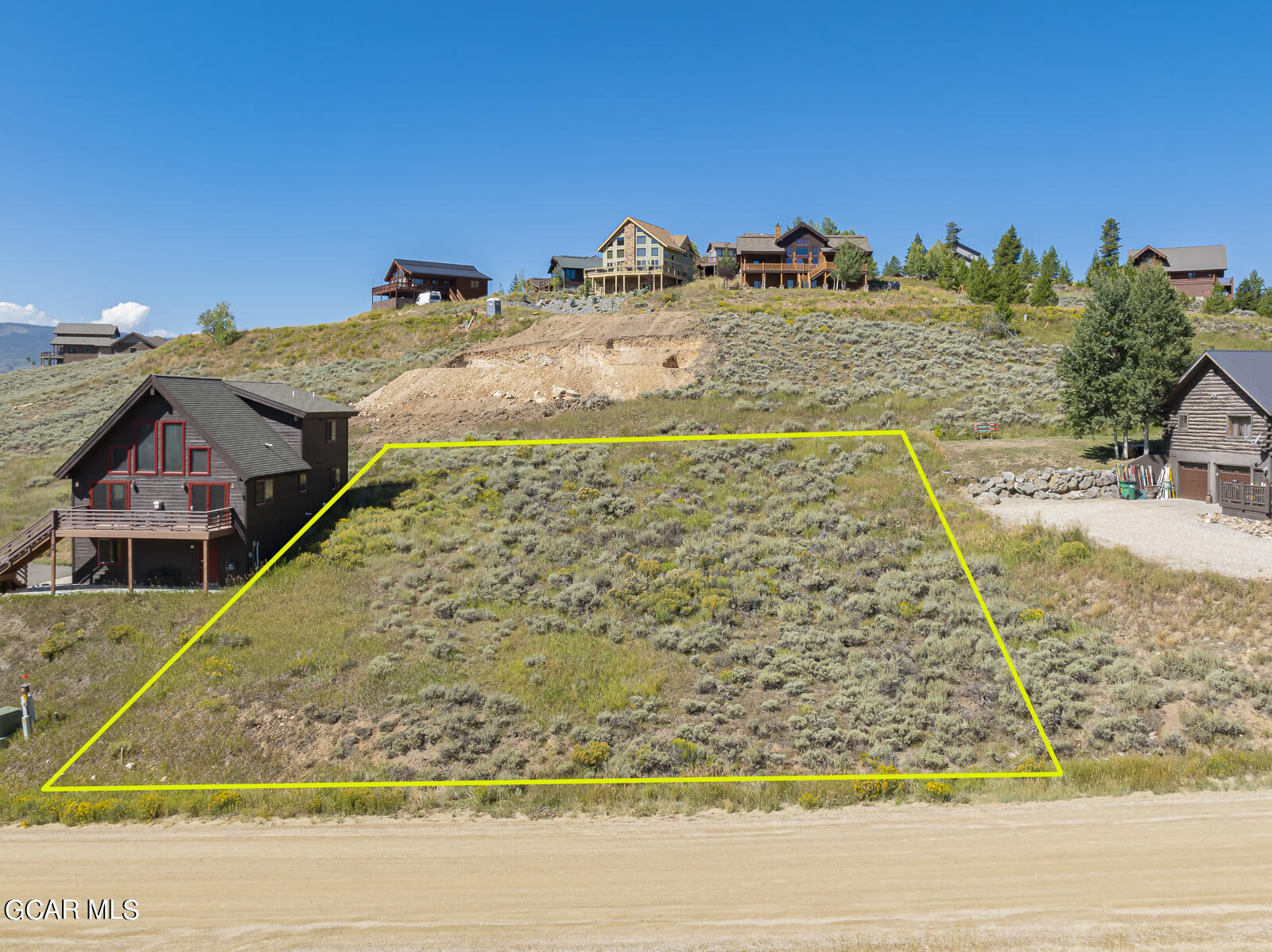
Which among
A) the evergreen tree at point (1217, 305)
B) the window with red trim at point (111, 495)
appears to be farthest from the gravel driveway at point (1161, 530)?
the evergreen tree at point (1217, 305)

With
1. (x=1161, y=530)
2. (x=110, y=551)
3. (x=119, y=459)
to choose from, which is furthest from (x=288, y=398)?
(x=1161, y=530)

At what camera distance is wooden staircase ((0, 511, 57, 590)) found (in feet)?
79.3

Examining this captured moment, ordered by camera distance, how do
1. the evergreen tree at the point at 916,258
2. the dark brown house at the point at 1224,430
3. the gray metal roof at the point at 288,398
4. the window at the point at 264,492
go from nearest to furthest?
the window at the point at 264,492 < the dark brown house at the point at 1224,430 < the gray metal roof at the point at 288,398 < the evergreen tree at the point at 916,258

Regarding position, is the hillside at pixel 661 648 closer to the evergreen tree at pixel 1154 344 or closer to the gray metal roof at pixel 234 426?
the gray metal roof at pixel 234 426

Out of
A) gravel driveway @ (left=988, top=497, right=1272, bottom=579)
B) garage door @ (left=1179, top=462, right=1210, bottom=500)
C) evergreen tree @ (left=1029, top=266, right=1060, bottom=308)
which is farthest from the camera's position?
evergreen tree @ (left=1029, top=266, right=1060, bottom=308)

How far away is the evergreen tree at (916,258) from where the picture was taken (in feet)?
340

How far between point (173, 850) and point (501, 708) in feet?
22.8

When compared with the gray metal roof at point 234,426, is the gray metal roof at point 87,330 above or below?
above

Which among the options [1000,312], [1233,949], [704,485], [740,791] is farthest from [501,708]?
[1000,312]

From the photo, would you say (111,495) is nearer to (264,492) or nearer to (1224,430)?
(264,492)

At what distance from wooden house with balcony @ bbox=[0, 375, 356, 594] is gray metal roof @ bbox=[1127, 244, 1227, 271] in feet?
335

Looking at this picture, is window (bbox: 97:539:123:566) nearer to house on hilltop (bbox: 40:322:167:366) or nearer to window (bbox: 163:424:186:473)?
window (bbox: 163:424:186:473)

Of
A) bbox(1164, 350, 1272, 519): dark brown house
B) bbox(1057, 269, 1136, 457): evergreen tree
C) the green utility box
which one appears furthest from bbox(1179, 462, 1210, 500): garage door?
the green utility box

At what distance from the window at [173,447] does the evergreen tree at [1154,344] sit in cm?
4030
